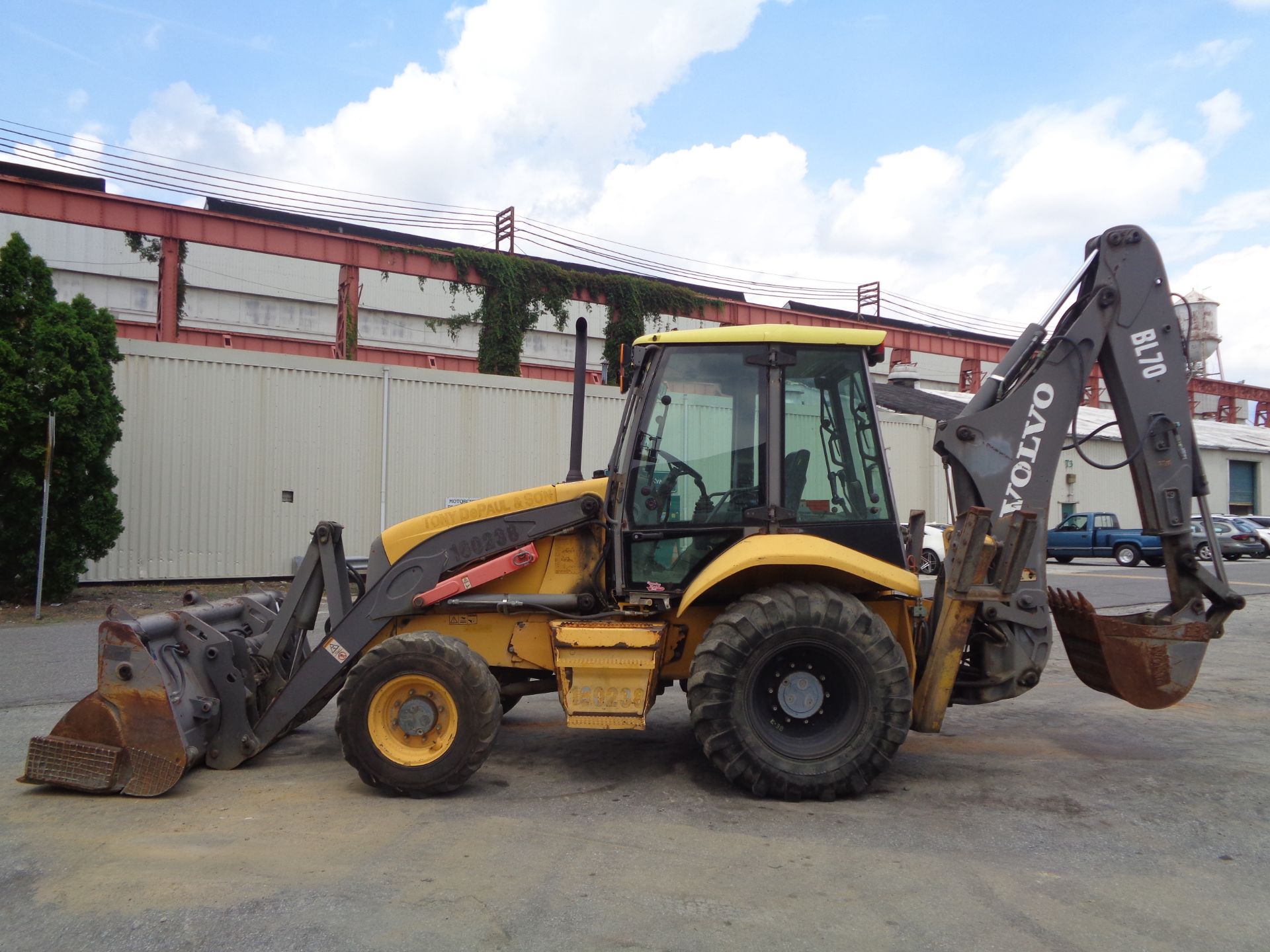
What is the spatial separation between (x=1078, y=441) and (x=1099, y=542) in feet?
76.0

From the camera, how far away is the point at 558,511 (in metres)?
5.88

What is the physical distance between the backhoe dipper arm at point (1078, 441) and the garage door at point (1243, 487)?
40.6m

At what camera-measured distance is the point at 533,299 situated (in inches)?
948

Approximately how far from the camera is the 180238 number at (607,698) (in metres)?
5.29

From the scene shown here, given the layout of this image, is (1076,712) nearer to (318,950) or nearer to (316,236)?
(318,950)

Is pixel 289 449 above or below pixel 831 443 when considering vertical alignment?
above

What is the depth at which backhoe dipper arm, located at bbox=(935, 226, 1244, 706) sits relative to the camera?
5.54 m

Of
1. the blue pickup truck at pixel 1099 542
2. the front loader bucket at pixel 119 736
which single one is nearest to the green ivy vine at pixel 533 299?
the blue pickup truck at pixel 1099 542

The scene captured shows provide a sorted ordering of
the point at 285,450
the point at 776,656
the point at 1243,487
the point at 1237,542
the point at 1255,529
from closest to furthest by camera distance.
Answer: the point at 776,656 → the point at 285,450 → the point at 1237,542 → the point at 1255,529 → the point at 1243,487

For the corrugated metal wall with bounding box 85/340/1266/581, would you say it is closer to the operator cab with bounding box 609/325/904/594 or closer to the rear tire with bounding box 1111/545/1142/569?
the rear tire with bounding box 1111/545/1142/569

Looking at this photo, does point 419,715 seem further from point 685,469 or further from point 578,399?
point 578,399

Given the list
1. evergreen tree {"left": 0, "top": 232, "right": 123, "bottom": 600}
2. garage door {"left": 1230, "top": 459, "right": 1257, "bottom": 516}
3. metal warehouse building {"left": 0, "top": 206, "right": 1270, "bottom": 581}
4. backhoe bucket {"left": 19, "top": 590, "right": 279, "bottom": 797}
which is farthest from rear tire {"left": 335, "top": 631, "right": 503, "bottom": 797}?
garage door {"left": 1230, "top": 459, "right": 1257, "bottom": 516}

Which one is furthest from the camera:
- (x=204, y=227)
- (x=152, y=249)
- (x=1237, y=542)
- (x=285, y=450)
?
(x=1237, y=542)

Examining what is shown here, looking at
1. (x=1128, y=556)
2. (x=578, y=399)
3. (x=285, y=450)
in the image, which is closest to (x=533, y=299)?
(x=285, y=450)
